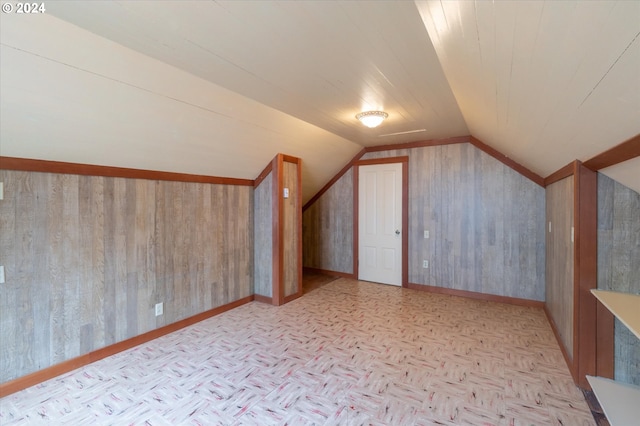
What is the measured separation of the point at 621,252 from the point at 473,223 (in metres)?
2.18

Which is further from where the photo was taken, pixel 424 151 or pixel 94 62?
pixel 424 151

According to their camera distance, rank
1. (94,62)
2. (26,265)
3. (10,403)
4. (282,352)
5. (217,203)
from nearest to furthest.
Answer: (94,62), (10,403), (26,265), (282,352), (217,203)

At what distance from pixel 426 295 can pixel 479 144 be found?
7.58ft

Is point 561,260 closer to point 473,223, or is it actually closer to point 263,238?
point 473,223

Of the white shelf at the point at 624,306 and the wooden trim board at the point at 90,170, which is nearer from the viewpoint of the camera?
the white shelf at the point at 624,306

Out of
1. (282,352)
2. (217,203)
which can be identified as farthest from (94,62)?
(282,352)

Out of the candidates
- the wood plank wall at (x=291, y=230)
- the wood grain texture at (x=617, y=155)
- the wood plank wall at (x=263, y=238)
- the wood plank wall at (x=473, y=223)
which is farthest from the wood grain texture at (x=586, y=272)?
the wood plank wall at (x=263, y=238)

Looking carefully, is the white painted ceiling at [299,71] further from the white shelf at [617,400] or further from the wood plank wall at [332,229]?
the wood plank wall at [332,229]

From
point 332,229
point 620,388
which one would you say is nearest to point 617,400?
point 620,388

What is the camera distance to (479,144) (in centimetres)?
418

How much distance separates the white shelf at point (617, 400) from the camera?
69.5 inches

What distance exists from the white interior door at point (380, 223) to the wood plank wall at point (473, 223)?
229 millimetres

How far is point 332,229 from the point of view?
5652 millimetres

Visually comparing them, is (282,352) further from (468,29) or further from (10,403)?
(468,29)
